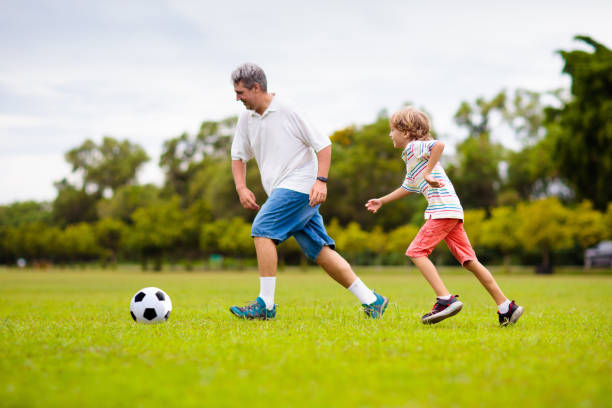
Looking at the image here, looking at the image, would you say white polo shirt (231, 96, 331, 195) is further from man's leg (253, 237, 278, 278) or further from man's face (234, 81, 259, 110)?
man's leg (253, 237, 278, 278)

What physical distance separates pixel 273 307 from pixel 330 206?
49637 millimetres

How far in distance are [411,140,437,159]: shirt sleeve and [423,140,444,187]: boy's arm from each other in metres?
0.04

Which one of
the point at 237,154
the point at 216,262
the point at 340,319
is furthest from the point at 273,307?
the point at 216,262

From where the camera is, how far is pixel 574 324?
A: 5.14 metres

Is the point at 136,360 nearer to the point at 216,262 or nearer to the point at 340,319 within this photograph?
the point at 340,319

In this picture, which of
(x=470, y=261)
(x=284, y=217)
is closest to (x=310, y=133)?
(x=284, y=217)

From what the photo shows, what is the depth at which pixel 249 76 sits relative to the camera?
5.08 metres

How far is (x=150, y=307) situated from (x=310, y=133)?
7.66 feet

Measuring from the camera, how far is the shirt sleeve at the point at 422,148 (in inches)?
191

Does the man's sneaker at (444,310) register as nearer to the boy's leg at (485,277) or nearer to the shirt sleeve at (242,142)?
the boy's leg at (485,277)

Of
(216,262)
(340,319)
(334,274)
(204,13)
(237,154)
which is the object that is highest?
(204,13)

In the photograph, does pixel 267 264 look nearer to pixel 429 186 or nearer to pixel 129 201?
pixel 429 186

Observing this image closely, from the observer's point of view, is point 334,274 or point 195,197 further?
point 195,197

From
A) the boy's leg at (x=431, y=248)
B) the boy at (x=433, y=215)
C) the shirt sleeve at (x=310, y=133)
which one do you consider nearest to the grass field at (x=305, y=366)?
the boy at (x=433, y=215)
